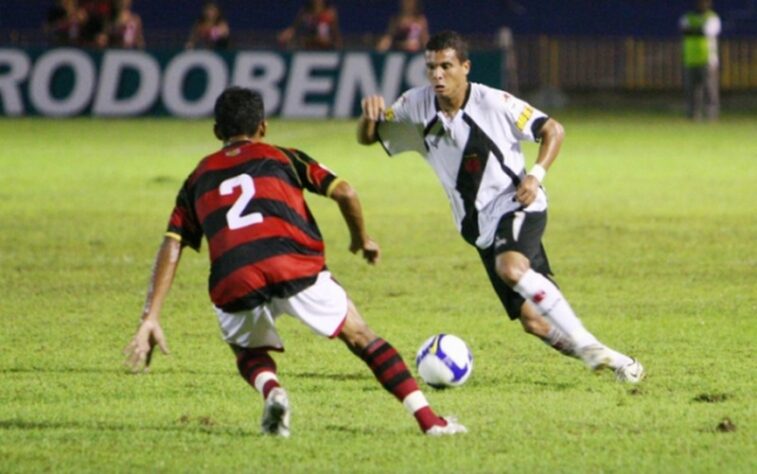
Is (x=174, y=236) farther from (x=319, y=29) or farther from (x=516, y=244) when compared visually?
(x=319, y=29)

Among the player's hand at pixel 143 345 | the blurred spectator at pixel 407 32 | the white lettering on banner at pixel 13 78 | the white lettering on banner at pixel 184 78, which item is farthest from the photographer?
the blurred spectator at pixel 407 32

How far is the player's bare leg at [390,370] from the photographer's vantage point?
648cm

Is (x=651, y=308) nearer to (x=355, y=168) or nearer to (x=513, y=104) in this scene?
(x=513, y=104)

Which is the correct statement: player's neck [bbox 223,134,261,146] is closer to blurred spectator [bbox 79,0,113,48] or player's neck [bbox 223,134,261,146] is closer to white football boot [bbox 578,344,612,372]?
white football boot [bbox 578,344,612,372]

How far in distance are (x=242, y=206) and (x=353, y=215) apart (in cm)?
43

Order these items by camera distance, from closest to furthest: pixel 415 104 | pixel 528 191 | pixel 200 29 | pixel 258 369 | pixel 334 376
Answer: pixel 258 369 → pixel 528 191 → pixel 415 104 → pixel 334 376 → pixel 200 29

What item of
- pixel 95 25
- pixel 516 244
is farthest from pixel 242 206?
pixel 95 25

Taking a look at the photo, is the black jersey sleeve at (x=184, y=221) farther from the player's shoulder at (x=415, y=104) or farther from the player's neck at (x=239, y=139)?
the player's shoulder at (x=415, y=104)

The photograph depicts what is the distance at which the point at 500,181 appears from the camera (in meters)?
7.81

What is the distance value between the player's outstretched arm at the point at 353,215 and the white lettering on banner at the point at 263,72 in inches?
810

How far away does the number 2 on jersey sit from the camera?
6.42 meters

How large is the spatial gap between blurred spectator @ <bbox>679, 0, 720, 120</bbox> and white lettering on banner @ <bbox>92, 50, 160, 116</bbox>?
342 inches

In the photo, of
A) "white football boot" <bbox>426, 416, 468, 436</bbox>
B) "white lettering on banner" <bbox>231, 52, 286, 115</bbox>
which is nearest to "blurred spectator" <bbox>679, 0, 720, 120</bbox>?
"white lettering on banner" <bbox>231, 52, 286, 115</bbox>

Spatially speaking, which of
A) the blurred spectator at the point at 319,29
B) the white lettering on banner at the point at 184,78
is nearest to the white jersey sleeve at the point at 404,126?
the white lettering on banner at the point at 184,78
